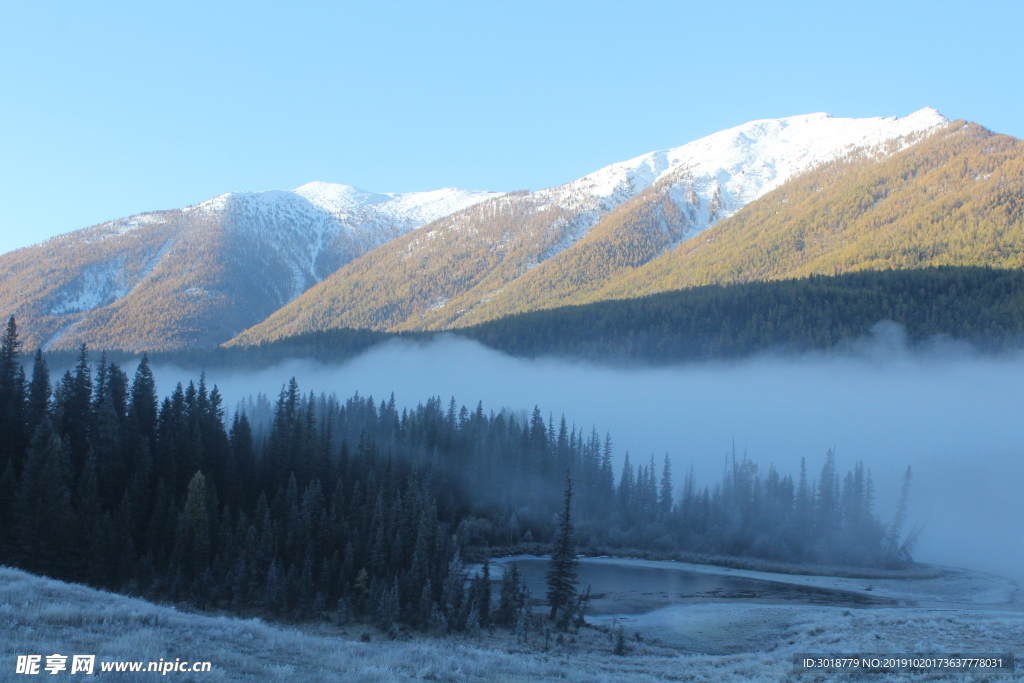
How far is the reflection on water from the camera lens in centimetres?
7575

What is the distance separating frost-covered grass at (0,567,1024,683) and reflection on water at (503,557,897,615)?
21.6 m

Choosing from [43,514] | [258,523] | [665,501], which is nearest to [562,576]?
[258,523]

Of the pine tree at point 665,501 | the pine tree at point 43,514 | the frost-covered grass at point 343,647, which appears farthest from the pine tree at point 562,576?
the pine tree at point 665,501

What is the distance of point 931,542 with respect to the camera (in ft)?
443

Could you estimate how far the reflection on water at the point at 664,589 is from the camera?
75.8m

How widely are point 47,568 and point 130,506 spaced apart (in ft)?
32.7

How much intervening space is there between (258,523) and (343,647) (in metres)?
40.9

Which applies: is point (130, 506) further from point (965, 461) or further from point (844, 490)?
point (965, 461)

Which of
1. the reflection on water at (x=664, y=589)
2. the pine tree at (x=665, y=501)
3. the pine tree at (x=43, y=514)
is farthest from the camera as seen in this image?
the pine tree at (x=665, y=501)

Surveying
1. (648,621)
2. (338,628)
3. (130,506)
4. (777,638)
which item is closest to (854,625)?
(777,638)

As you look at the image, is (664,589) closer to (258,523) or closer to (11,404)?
(258,523)

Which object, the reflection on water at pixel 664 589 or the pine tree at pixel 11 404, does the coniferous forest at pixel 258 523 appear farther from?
the reflection on water at pixel 664 589

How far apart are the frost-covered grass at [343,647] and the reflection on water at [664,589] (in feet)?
71.0

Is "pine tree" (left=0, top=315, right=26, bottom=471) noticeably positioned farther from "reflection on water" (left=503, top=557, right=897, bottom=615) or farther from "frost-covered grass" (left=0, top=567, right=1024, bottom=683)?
"reflection on water" (left=503, top=557, right=897, bottom=615)
